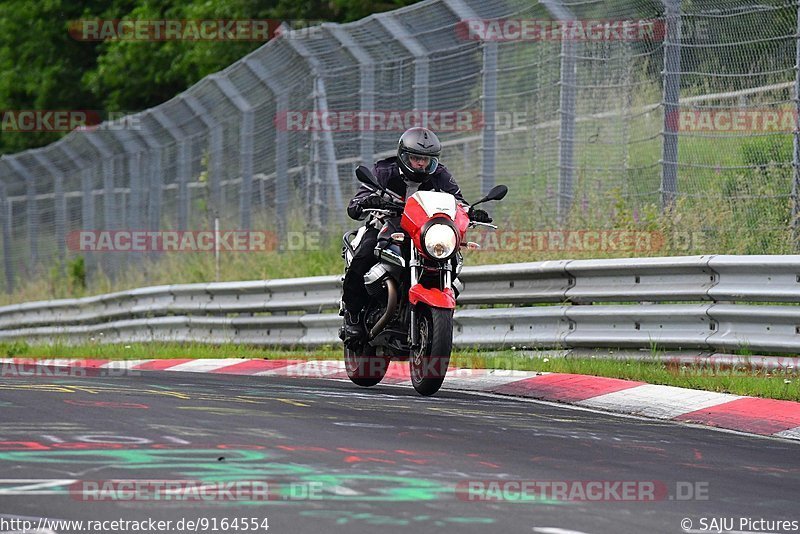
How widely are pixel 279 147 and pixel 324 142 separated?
48.8 inches

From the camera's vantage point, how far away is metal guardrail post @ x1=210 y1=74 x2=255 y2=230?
20.3 meters

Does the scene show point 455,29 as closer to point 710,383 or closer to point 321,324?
point 321,324

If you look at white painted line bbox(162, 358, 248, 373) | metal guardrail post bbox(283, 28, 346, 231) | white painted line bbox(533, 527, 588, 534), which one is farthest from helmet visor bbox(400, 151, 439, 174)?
metal guardrail post bbox(283, 28, 346, 231)

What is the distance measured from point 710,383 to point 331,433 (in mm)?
3839

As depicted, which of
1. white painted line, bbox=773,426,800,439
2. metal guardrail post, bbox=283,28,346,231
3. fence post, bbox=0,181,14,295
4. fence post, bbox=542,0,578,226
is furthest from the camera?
fence post, bbox=0,181,14,295

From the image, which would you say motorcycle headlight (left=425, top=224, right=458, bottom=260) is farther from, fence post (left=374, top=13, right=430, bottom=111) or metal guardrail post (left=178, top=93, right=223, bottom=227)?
metal guardrail post (left=178, top=93, right=223, bottom=227)

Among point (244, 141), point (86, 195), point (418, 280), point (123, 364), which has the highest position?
point (244, 141)

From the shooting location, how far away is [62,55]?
4028 cm

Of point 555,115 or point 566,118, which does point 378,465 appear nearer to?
point 566,118

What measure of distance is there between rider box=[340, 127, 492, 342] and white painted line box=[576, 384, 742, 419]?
1.53 meters

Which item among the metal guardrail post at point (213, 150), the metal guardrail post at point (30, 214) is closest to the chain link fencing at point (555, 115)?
the metal guardrail post at point (213, 150)

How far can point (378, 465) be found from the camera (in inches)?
266

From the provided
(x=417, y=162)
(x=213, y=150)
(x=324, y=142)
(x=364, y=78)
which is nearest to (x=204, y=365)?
(x=364, y=78)

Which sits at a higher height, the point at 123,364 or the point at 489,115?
the point at 489,115
